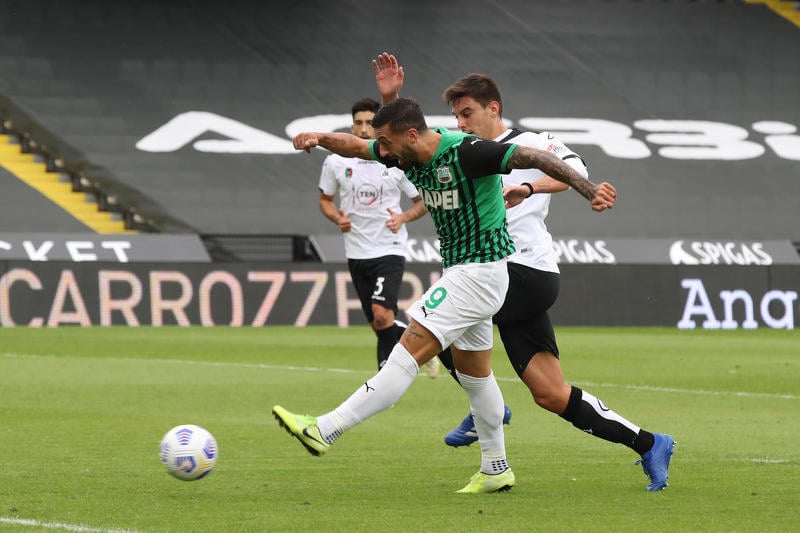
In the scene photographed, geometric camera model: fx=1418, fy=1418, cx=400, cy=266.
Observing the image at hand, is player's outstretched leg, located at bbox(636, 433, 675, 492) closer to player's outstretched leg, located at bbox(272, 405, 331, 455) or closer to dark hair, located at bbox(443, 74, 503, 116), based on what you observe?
player's outstretched leg, located at bbox(272, 405, 331, 455)

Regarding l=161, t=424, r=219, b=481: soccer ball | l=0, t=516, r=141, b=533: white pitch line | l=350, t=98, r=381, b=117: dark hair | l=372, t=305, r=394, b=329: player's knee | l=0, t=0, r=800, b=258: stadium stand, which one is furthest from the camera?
l=0, t=0, r=800, b=258: stadium stand

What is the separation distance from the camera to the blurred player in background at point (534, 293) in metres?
6.86

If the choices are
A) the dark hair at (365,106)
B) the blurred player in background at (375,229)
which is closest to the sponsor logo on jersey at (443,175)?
the dark hair at (365,106)

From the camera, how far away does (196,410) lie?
1061cm

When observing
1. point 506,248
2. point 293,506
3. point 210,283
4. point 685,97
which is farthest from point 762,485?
point 685,97

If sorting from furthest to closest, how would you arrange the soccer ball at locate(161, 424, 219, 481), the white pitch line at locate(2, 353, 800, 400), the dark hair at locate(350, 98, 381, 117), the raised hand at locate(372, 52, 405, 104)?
the white pitch line at locate(2, 353, 800, 400) → the dark hair at locate(350, 98, 381, 117) → the raised hand at locate(372, 52, 405, 104) → the soccer ball at locate(161, 424, 219, 481)

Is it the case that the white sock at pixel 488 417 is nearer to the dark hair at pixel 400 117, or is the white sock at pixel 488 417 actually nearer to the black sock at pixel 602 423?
the black sock at pixel 602 423

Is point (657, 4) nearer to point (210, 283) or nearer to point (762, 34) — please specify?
point (762, 34)

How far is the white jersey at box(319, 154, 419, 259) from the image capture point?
12.5 meters

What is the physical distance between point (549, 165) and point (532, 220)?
131 cm

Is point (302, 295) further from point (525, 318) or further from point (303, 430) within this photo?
point (303, 430)

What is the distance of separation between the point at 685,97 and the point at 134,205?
1307 centimetres

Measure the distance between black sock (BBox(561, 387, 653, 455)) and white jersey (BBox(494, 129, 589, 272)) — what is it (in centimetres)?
75

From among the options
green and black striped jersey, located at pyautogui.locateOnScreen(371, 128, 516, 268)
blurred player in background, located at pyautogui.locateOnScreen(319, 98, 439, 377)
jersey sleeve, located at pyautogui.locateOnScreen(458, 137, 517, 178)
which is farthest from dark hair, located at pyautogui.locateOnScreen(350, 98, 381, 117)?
jersey sleeve, located at pyautogui.locateOnScreen(458, 137, 517, 178)
